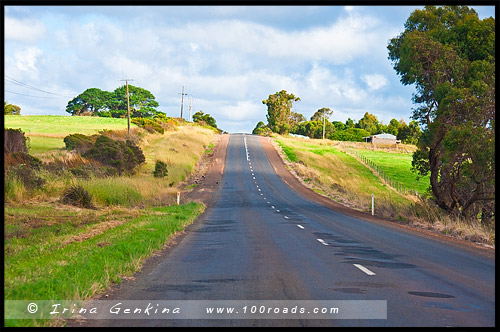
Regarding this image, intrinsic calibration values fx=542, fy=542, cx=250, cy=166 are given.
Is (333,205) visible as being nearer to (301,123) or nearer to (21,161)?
(21,161)

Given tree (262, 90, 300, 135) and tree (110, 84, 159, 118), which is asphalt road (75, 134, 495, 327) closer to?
tree (110, 84, 159, 118)

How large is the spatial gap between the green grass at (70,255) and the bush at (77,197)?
577 centimetres

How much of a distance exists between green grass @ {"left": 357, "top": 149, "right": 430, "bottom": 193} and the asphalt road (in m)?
47.6

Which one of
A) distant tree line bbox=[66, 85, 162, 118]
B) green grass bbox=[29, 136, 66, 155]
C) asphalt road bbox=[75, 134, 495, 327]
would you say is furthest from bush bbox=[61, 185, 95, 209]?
distant tree line bbox=[66, 85, 162, 118]

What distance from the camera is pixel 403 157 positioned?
100 metres

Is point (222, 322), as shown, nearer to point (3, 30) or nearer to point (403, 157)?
point (3, 30)

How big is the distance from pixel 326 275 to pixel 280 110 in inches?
6201

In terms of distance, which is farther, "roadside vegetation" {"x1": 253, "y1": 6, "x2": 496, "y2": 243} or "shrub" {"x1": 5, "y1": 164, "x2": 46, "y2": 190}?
"shrub" {"x1": 5, "y1": 164, "x2": 46, "y2": 190}

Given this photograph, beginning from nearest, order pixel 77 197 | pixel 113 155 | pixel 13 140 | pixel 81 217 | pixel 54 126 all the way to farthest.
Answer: pixel 81 217, pixel 77 197, pixel 13 140, pixel 113 155, pixel 54 126

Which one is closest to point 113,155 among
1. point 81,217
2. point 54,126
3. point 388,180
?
point 81,217

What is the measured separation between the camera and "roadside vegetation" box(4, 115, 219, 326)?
30.3ft

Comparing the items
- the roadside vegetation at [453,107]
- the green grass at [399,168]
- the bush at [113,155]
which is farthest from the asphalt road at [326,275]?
the green grass at [399,168]

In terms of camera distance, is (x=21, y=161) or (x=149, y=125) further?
(x=149, y=125)

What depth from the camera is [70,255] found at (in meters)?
11.5
